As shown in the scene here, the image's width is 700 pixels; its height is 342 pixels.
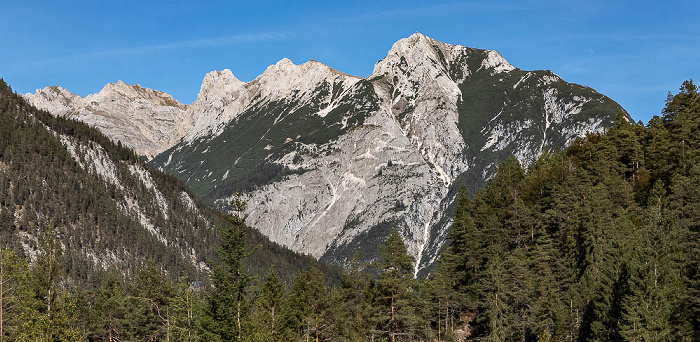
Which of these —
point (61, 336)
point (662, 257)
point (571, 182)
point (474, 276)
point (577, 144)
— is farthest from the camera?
point (577, 144)

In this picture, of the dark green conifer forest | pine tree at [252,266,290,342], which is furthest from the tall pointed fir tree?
pine tree at [252,266,290,342]

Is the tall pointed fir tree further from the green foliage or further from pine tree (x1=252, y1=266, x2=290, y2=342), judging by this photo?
the green foliage

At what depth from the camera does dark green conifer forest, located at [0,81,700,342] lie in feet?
177

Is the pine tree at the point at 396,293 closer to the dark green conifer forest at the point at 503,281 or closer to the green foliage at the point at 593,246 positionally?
the dark green conifer forest at the point at 503,281

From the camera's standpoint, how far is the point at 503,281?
77.2 meters

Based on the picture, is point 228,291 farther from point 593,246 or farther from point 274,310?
point 593,246

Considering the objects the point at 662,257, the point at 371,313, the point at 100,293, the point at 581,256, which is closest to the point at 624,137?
the point at 581,256

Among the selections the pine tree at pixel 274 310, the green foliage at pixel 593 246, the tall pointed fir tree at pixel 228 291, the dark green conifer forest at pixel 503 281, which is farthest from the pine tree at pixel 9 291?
the green foliage at pixel 593 246

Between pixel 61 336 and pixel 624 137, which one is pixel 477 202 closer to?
pixel 624 137

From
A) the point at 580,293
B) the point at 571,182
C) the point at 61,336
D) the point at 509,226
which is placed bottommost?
the point at 61,336

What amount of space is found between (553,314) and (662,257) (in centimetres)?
1641

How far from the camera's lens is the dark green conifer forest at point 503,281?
54094 mm

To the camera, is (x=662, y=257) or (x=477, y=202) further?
(x=477, y=202)

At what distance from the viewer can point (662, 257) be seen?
205 feet
